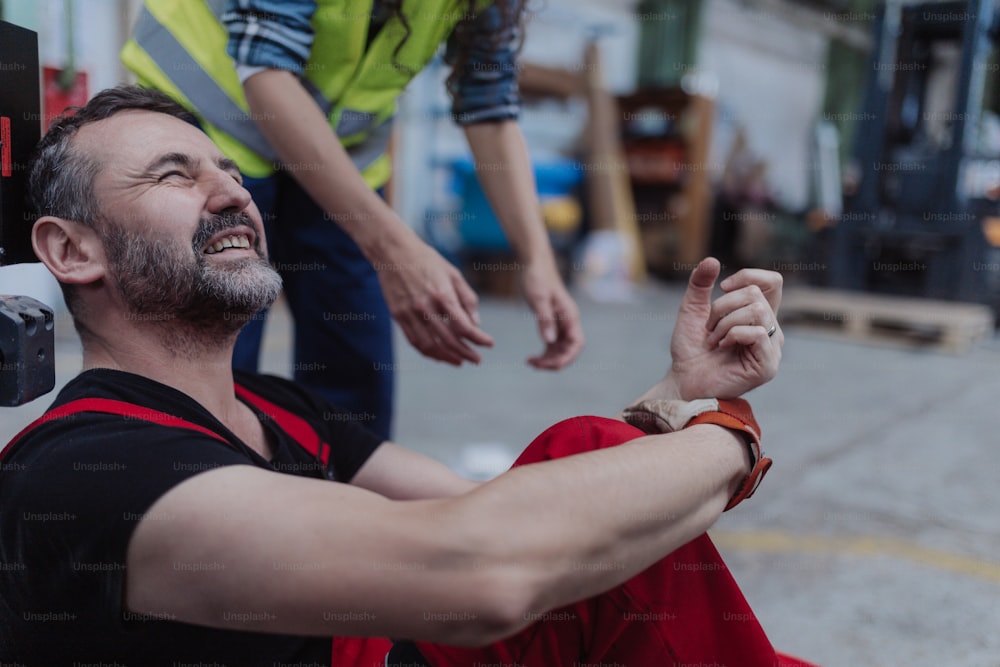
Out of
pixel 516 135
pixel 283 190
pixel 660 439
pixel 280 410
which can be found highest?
pixel 516 135

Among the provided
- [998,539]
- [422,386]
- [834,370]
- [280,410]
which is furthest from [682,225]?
[280,410]

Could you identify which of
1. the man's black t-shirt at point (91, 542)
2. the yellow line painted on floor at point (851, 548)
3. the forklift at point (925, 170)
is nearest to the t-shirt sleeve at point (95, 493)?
the man's black t-shirt at point (91, 542)

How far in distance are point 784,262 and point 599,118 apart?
11.1ft

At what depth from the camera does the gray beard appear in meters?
1.18

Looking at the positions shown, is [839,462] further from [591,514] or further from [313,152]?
[591,514]

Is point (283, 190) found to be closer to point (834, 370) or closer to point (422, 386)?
point (422, 386)

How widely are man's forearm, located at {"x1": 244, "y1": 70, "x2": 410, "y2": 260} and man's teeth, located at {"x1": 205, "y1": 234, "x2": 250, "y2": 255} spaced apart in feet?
0.70

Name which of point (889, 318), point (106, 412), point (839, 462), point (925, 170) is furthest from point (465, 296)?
point (925, 170)

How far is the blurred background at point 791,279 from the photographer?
227cm

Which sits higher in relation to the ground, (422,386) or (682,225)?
(682,225)

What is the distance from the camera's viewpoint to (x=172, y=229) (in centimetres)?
120

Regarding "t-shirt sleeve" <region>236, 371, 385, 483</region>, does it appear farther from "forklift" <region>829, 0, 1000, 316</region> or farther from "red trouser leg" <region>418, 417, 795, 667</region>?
"forklift" <region>829, 0, 1000, 316</region>

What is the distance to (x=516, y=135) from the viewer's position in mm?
1858

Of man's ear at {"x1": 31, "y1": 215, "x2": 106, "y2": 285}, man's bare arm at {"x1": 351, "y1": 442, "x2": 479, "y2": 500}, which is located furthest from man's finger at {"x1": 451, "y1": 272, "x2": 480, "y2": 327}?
man's ear at {"x1": 31, "y1": 215, "x2": 106, "y2": 285}
